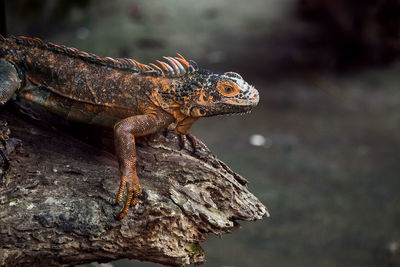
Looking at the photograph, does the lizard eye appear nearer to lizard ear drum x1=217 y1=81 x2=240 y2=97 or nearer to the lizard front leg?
lizard ear drum x1=217 y1=81 x2=240 y2=97

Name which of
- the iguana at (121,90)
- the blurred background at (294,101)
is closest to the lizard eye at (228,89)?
the iguana at (121,90)

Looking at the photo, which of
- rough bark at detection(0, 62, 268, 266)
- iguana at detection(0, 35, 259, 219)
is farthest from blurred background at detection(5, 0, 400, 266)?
rough bark at detection(0, 62, 268, 266)

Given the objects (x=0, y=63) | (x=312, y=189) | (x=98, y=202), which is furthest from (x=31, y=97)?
(x=312, y=189)

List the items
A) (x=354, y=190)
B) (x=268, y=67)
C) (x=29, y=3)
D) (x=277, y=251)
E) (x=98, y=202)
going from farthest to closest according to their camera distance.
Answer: (x=268, y=67) < (x=354, y=190) < (x=29, y=3) < (x=277, y=251) < (x=98, y=202)

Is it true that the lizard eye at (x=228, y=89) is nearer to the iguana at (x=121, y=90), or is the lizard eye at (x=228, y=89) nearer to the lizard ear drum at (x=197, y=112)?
the iguana at (x=121, y=90)

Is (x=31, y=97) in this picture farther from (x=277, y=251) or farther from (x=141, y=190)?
(x=277, y=251)

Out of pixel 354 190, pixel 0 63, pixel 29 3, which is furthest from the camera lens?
pixel 354 190

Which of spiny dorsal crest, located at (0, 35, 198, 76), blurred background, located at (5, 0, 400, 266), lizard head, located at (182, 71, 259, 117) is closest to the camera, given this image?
lizard head, located at (182, 71, 259, 117)
